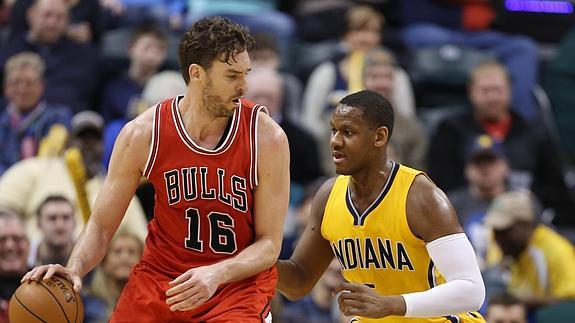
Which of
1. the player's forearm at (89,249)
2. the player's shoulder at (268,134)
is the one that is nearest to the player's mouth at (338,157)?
the player's shoulder at (268,134)

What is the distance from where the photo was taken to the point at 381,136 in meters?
5.60

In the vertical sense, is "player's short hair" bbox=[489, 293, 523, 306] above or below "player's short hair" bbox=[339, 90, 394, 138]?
below

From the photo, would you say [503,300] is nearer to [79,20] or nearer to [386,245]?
[386,245]

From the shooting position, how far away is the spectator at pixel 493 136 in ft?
33.3

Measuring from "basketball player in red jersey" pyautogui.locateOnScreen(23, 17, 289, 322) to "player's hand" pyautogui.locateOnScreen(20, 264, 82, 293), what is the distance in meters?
0.04

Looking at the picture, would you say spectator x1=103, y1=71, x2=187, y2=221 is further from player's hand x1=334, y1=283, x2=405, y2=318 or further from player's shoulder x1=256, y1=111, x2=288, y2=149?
player's hand x1=334, y1=283, x2=405, y2=318

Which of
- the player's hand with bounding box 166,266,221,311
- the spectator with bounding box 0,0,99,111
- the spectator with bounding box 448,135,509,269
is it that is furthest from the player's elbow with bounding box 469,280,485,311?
the spectator with bounding box 0,0,99,111

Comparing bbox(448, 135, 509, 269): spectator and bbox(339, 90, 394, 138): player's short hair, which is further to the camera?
bbox(448, 135, 509, 269): spectator

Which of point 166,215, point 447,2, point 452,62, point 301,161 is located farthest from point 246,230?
point 447,2

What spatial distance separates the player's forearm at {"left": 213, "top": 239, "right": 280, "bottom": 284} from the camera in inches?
203

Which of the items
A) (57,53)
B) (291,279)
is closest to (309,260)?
(291,279)

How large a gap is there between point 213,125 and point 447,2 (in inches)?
271

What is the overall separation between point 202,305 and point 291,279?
2.47ft

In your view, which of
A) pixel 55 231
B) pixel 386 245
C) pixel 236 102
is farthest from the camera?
pixel 55 231
